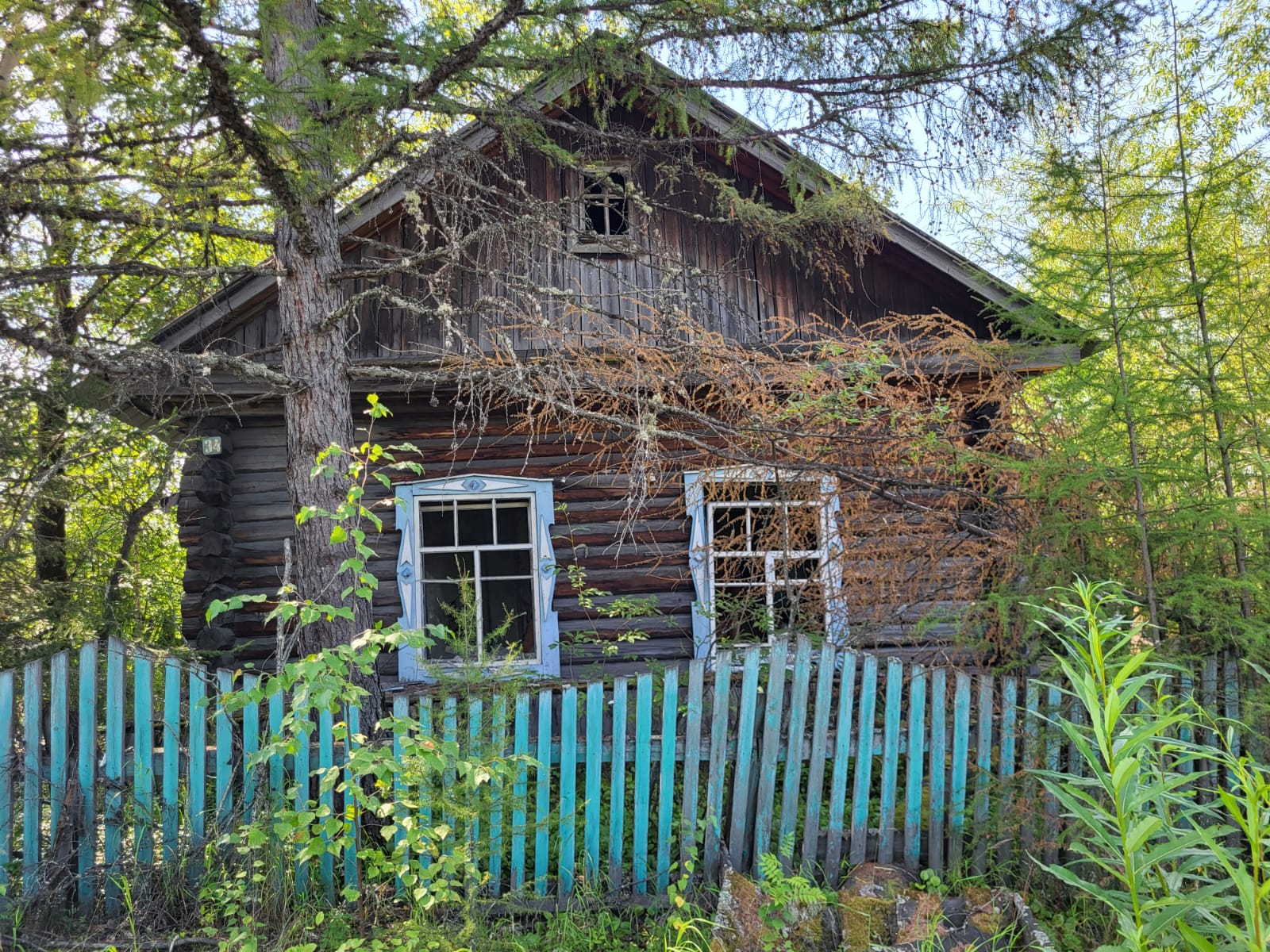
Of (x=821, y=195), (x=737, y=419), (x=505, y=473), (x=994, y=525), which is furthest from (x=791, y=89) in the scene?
(x=505, y=473)

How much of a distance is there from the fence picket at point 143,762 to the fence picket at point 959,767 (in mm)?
4086

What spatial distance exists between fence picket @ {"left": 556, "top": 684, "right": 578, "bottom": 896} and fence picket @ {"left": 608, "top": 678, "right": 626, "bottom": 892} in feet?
0.67

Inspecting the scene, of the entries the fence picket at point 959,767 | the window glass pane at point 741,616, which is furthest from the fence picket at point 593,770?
the fence picket at point 959,767

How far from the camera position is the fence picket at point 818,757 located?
14.0ft

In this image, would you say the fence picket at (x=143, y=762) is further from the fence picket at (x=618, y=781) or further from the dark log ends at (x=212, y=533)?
the dark log ends at (x=212, y=533)

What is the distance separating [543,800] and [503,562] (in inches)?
165

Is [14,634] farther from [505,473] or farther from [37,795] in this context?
[505,473]

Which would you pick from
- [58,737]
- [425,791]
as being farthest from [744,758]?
[58,737]

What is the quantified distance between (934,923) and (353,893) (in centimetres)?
260

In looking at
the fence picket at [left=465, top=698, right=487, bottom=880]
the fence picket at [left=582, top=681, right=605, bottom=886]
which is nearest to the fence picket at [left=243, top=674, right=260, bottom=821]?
the fence picket at [left=465, top=698, right=487, bottom=880]

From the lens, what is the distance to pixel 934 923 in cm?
338

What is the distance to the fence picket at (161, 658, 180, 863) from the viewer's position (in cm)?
413

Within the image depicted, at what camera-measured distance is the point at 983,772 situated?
4.28m

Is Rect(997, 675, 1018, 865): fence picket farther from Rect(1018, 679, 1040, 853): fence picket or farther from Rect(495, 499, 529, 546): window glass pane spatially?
Rect(495, 499, 529, 546): window glass pane
